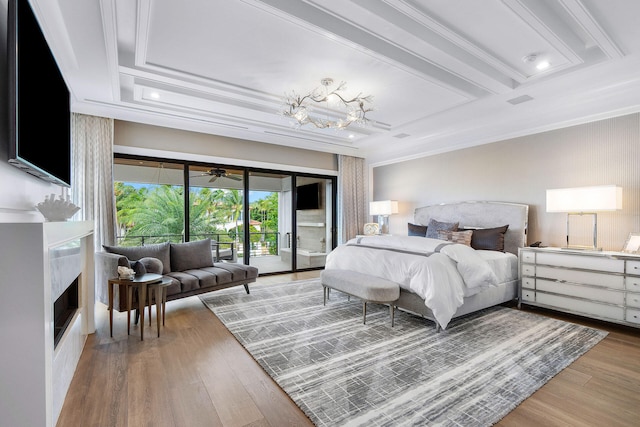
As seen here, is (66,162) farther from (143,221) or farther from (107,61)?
(143,221)

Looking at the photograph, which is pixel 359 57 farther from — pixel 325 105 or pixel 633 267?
pixel 633 267

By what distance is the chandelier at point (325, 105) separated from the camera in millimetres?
3438

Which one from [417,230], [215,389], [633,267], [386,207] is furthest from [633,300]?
[215,389]

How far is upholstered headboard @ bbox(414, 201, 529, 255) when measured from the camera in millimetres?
4211

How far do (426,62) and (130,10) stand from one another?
8.39 ft

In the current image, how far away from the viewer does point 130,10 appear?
224 cm

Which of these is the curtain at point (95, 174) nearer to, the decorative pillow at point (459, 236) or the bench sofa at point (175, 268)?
the bench sofa at point (175, 268)

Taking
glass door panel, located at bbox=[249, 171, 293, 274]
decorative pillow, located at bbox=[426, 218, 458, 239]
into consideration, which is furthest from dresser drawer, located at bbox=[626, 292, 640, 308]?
glass door panel, located at bbox=[249, 171, 293, 274]

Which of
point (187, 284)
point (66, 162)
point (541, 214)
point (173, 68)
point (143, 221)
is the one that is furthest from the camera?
point (143, 221)

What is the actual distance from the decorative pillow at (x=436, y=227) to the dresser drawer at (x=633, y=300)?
1996 millimetres

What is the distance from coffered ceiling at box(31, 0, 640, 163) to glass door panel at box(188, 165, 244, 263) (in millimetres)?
986

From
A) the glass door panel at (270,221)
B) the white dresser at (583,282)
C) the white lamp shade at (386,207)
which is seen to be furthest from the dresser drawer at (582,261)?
the glass door panel at (270,221)

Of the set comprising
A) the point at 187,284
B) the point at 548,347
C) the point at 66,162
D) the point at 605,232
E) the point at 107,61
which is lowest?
the point at 548,347

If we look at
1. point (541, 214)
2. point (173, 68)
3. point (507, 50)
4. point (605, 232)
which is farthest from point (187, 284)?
point (605, 232)
